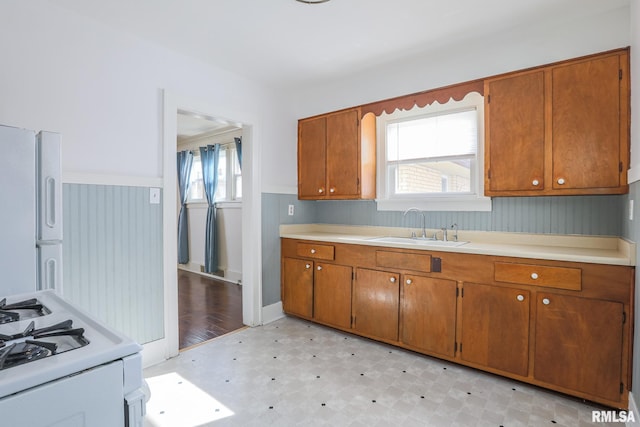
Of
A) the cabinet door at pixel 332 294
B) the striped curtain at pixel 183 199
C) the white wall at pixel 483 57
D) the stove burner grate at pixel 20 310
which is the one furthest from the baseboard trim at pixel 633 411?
the striped curtain at pixel 183 199

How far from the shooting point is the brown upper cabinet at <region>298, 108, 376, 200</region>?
3277 millimetres

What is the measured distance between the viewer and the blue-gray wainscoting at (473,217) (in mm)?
2342

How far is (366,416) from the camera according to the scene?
Result: 1.93 m

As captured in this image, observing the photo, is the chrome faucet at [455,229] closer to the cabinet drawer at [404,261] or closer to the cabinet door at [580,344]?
the cabinet drawer at [404,261]

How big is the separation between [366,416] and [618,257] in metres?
1.73

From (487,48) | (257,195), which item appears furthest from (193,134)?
(487,48)

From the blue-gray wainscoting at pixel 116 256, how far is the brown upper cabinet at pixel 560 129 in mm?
2662

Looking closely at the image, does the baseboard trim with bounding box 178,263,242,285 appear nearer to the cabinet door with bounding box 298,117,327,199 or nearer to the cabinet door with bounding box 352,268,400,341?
the cabinet door with bounding box 298,117,327,199

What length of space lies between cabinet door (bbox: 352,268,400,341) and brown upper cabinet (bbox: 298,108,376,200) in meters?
0.84

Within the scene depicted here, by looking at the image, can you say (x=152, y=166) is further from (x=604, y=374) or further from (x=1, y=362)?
(x=604, y=374)

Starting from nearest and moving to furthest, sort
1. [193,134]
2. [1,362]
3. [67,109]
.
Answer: [1,362] → [67,109] → [193,134]

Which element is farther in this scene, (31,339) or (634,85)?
(634,85)

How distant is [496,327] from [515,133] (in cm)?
138

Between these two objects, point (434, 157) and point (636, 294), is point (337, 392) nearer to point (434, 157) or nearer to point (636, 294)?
point (636, 294)
